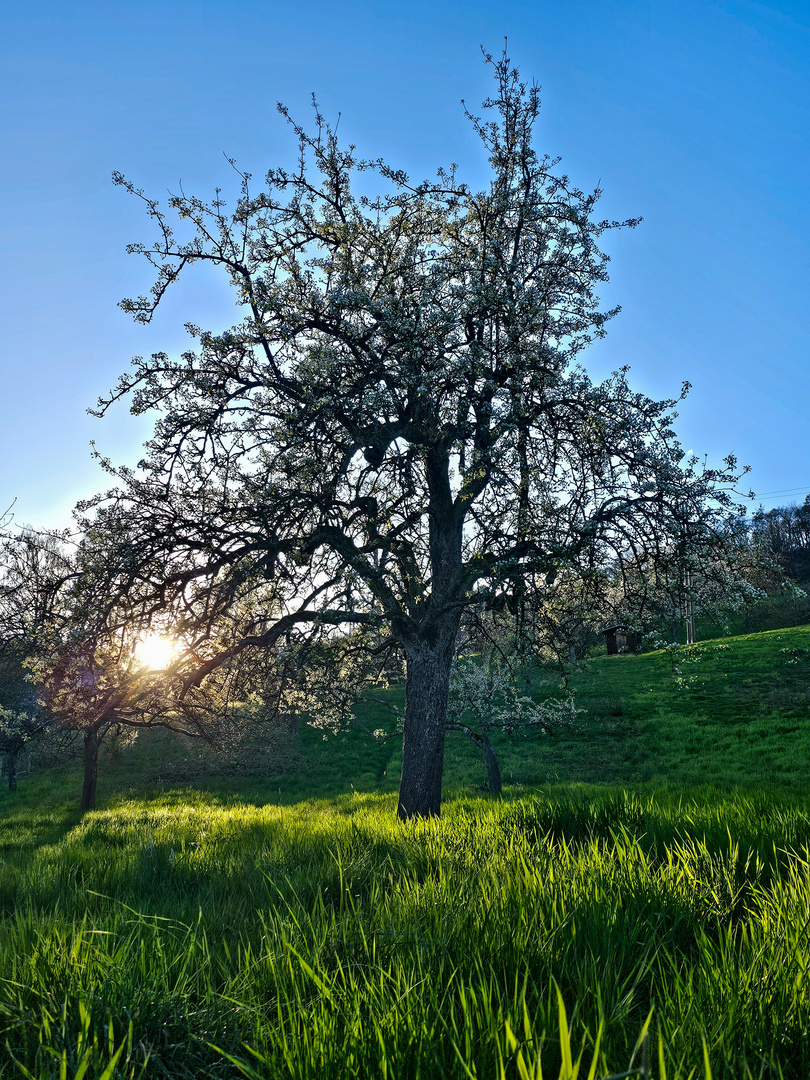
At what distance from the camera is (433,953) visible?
7.33ft

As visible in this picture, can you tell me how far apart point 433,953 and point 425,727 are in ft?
22.7

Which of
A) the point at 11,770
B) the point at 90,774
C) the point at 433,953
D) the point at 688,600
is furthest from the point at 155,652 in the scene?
the point at 11,770

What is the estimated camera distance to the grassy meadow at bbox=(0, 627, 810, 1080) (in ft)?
5.45

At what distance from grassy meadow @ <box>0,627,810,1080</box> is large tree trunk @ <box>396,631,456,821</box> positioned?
291 centimetres

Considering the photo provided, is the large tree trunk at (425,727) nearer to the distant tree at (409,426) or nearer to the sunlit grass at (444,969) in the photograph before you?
the distant tree at (409,426)

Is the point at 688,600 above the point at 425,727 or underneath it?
above

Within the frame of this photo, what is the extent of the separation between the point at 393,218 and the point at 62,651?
8.65 metres

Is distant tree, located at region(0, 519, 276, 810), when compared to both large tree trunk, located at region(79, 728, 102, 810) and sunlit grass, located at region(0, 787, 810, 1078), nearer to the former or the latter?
sunlit grass, located at region(0, 787, 810, 1078)

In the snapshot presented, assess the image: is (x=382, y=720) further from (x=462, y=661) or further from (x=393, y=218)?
(x=393, y=218)

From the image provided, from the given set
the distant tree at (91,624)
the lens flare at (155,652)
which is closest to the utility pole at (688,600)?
the distant tree at (91,624)

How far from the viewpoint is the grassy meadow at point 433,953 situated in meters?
1.66

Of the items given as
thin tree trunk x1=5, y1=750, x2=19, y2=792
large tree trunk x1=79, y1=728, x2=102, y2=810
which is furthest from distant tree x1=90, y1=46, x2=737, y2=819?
thin tree trunk x1=5, y1=750, x2=19, y2=792

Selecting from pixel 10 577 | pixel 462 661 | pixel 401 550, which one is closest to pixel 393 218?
pixel 401 550

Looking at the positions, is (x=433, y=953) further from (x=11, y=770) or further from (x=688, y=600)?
(x=11, y=770)
